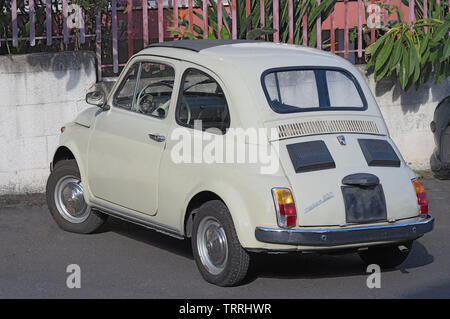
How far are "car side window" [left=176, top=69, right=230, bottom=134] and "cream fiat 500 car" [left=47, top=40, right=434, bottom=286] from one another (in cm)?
1

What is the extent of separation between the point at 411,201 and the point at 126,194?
2.40 meters

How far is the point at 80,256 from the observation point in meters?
8.55

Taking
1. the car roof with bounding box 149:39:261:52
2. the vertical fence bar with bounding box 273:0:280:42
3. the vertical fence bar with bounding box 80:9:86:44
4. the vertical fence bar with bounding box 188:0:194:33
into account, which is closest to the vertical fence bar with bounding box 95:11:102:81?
the vertical fence bar with bounding box 80:9:86:44

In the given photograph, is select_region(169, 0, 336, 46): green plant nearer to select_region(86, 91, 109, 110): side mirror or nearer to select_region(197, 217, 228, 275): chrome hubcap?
select_region(86, 91, 109, 110): side mirror

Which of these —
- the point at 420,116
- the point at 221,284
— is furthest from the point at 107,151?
the point at 420,116

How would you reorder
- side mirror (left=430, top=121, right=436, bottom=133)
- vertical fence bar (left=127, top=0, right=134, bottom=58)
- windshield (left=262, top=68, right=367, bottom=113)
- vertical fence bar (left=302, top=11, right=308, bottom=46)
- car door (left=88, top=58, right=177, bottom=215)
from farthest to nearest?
vertical fence bar (left=302, top=11, right=308, bottom=46) → side mirror (left=430, top=121, right=436, bottom=133) → vertical fence bar (left=127, top=0, right=134, bottom=58) → car door (left=88, top=58, right=177, bottom=215) → windshield (left=262, top=68, right=367, bottom=113)

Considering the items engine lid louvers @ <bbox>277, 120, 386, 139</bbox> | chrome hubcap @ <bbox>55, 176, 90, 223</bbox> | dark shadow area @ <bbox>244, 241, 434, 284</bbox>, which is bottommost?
dark shadow area @ <bbox>244, 241, 434, 284</bbox>

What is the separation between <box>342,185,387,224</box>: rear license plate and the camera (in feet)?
23.6

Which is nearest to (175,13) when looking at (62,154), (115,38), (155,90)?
(115,38)

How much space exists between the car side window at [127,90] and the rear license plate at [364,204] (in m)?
2.34

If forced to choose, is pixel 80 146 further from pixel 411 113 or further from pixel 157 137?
pixel 411 113

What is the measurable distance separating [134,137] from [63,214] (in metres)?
1.53

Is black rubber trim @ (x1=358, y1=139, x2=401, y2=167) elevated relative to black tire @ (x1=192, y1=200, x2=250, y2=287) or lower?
elevated

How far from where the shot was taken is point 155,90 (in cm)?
848
